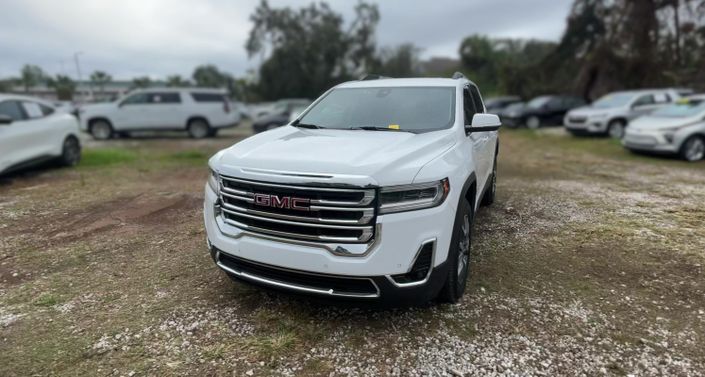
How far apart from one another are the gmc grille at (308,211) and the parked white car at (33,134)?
6706 millimetres

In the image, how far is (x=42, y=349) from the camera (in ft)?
9.13

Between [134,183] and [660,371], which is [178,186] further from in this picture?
[660,371]

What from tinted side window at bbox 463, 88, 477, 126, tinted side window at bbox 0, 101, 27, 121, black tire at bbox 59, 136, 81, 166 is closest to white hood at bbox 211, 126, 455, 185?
tinted side window at bbox 463, 88, 477, 126

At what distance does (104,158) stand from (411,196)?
10.2m

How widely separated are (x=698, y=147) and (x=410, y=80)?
29.1 ft

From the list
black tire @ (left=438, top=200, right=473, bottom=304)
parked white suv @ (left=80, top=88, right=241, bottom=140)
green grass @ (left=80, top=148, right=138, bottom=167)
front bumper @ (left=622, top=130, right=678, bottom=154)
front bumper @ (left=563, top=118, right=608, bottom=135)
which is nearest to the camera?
black tire @ (left=438, top=200, right=473, bottom=304)

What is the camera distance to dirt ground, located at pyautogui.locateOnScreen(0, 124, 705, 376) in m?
2.67

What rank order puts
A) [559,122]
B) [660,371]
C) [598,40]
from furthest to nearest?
[598,40]
[559,122]
[660,371]

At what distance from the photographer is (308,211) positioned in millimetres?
2682

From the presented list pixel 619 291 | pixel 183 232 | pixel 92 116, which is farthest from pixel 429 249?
pixel 92 116

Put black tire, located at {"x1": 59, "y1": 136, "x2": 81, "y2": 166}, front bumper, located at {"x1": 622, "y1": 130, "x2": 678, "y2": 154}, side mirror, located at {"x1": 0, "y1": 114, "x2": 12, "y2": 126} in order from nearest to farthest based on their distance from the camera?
side mirror, located at {"x1": 0, "y1": 114, "x2": 12, "y2": 126} < black tire, located at {"x1": 59, "y1": 136, "x2": 81, "y2": 166} < front bumper, located at {"x1": 622, "y1": 130, "x2": 678, "y2": 154}

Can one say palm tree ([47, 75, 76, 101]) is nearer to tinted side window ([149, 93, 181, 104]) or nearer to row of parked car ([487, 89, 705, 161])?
tinted side window ([149, 93, 181, 104])

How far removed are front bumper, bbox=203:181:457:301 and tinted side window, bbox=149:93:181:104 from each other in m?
14.4

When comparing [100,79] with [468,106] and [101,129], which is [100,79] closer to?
[101,129]
